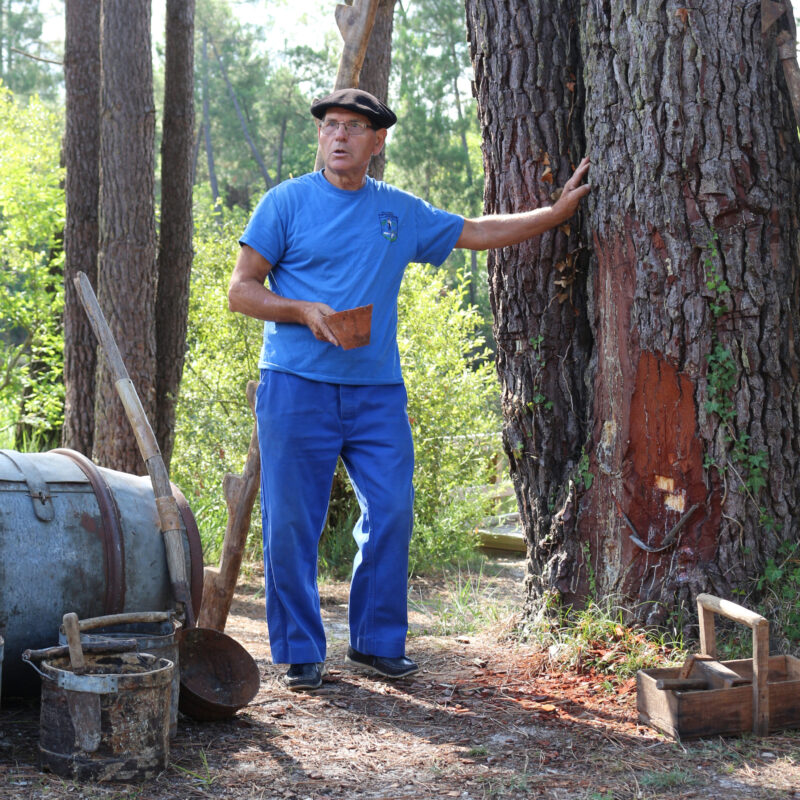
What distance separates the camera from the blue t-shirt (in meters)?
3.75

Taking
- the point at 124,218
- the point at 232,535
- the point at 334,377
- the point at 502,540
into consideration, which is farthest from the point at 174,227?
the point at 334,377

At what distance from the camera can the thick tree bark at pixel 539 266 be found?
13.3 feet

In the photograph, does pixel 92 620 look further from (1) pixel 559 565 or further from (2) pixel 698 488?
(2) pixel 698 488

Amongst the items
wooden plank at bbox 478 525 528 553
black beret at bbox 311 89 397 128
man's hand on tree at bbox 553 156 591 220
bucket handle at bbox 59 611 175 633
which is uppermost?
black beret at bbox 311 89 397 128

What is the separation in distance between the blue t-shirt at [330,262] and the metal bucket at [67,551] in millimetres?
799

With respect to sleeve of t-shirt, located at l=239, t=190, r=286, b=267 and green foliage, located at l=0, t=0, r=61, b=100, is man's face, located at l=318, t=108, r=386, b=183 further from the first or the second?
green foliage, located at l=0, t=0, r=61, b=100

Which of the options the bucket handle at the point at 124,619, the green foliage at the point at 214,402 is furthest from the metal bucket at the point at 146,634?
the green foliage at the point at 214,402

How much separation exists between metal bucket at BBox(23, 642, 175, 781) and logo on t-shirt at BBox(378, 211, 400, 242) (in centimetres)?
186

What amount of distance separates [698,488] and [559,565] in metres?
0.71

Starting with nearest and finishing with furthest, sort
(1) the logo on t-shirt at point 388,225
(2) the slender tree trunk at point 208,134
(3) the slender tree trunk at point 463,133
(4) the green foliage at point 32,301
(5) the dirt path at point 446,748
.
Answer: (5) the dirt path at point 446,748 < (1) the logo on t-shirt at point 388,225 < (4) the green foliage at point 32,301 < (3) the slender tree trunk at point 463,133 < (2) the slender tree trunk at point 208,134

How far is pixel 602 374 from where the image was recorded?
394cm

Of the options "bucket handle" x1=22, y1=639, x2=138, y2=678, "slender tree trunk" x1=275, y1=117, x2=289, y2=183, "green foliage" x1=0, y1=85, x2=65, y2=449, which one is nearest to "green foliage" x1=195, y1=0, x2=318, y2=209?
"slender tree trunk" x1=275, y1=117, x2=289, y2=183

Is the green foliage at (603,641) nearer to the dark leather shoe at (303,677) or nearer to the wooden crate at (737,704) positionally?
the wooden crate at (737,704)

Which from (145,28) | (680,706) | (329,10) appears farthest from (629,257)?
(329,10)
